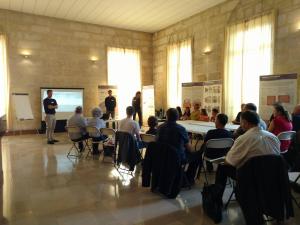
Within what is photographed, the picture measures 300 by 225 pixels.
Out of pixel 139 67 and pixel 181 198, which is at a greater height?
pixel 139 67

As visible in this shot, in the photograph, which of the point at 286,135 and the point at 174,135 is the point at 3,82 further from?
the point at 286,135

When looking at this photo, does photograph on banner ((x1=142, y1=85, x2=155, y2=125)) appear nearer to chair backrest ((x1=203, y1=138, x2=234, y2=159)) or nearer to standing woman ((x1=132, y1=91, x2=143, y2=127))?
standing woman ((x1=132, y1=91, x2=143, y2=127))

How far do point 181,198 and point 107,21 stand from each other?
8390mm

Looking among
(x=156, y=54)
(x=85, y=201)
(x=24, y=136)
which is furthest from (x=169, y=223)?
(x=156, y=54)

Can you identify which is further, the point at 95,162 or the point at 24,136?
the point at 24,136

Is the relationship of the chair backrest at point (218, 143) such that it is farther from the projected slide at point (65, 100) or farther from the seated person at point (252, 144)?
the projected slide at point (65, 100)

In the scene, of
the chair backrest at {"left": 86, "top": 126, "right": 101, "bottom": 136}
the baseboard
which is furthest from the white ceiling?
the chair backrest at {"left": 86, "top": 126, "right": 101, "bottom": 136}

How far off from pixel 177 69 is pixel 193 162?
692 centimetres

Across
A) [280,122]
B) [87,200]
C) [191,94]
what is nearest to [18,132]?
[191,94]

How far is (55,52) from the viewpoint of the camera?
9.72 meters

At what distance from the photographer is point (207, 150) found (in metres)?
3.57

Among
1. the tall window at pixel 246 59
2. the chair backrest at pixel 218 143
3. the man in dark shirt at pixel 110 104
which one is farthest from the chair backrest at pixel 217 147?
the man in dark shirt at pixel 110 104

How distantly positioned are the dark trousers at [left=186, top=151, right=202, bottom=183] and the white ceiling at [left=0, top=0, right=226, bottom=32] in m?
Answer: 5.91

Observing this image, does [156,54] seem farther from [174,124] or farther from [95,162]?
[174,124]
